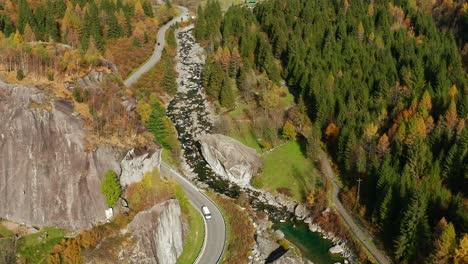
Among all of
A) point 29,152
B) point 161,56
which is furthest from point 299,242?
point 161,56

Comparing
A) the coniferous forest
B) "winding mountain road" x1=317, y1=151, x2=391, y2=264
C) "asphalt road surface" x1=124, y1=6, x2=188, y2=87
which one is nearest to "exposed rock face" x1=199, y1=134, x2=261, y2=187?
the coniferous forest

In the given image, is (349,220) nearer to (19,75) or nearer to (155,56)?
(19,75)

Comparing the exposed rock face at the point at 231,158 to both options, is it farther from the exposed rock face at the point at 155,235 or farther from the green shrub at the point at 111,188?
the green shrub at the point at 111,188

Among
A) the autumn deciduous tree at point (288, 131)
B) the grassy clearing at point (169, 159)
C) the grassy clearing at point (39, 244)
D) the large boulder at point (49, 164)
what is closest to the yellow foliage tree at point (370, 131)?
the autumn deciduous tree at point (288, 131)

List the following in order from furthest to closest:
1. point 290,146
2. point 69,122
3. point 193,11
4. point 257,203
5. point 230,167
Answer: point 193,11, point 290,146, point 230,167, point 257,203, point 69,122

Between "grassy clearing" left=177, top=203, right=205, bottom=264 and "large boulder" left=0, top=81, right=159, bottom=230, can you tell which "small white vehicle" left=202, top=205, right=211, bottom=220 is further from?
"large boulder" left=0, top=81, right=159, bottom=230

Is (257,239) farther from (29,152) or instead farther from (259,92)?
(259,92)

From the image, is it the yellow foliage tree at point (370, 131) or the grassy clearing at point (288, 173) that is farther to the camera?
the yellow foliage tree at point (370, 131)
